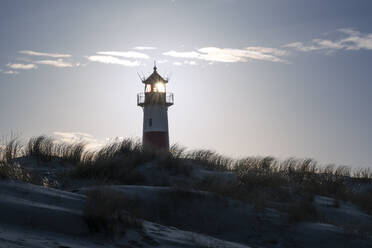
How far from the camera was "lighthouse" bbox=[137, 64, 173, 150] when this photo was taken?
75.7 feet

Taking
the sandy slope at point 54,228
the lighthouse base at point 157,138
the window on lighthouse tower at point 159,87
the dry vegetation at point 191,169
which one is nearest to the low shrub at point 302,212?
the dry vegetation at point 191,169

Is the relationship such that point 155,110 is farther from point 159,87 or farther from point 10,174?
point 10,174

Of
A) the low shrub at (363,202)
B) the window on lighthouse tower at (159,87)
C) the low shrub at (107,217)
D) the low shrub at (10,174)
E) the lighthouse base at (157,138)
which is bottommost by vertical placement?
the low shrub at (363,202)

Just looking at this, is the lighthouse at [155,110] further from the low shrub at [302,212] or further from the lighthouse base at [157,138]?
the low shrub at [302,212]

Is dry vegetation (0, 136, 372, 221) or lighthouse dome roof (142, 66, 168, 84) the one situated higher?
lighthouse dome roof (142, 66, 168, 84)

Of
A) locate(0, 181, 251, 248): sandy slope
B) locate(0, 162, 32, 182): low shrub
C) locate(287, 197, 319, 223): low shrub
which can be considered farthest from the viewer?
locate(287, 197, 319, 223): low shrub

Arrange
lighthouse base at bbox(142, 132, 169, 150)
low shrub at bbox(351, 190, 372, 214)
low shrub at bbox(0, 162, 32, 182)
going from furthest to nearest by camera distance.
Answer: lighthouse base at bbox(142, 132, 169, 150), low shrub at bbox(351, 190, 372, 214), low shrub at bbox(0, 162, 32, 182)

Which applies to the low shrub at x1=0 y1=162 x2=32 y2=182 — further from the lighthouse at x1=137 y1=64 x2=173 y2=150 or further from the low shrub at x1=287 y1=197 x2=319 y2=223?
the lighthouse at x1=137 y1=64 x2=173 y2=150

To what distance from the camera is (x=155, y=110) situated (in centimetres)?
2327

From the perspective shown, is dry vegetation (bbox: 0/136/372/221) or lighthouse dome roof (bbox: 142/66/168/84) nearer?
dry vegetation (bbox: 0/136/372/221)

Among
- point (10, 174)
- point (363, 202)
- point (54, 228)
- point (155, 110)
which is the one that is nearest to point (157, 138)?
point (155, 110)

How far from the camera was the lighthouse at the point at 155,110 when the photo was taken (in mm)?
23078

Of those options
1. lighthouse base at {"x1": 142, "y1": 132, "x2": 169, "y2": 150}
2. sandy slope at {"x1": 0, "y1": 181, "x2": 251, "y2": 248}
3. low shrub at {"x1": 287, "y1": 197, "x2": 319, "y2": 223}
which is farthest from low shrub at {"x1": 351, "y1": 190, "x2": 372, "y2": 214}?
lighthouse base at {"x1": 142, "y1": 132, "x2": 169, "y2": 150}

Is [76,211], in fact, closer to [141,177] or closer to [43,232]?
[43,232]
